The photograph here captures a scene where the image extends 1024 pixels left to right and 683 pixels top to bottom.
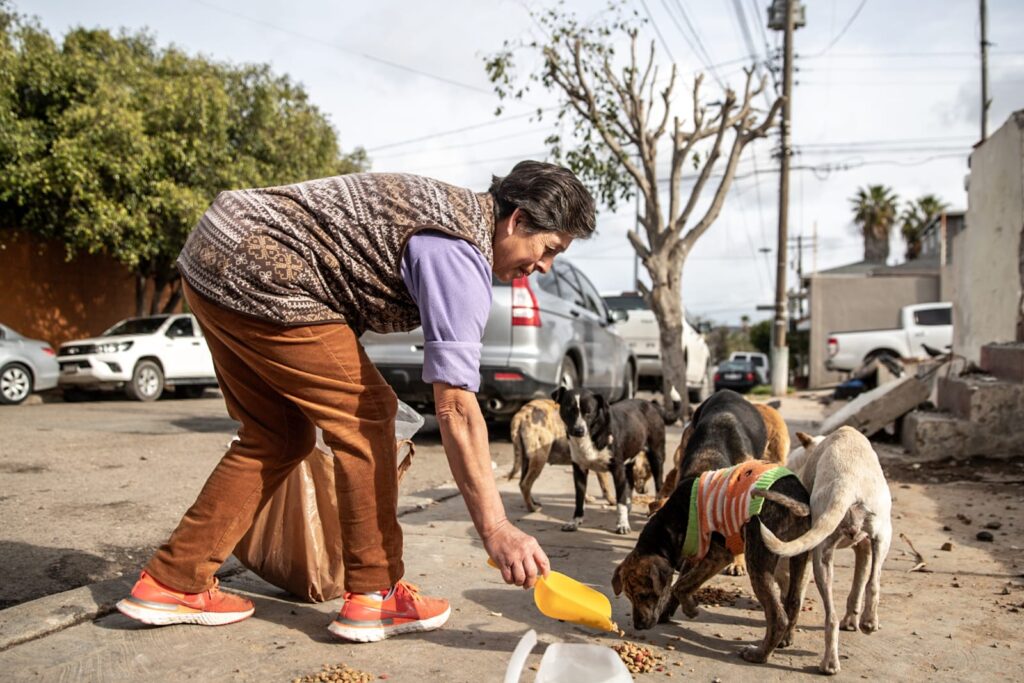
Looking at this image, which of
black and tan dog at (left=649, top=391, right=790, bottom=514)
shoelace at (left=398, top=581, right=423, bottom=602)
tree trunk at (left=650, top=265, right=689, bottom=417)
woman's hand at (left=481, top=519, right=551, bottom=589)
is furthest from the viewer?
tree trunk at (left=650, top=265, right=689, bottom=417)

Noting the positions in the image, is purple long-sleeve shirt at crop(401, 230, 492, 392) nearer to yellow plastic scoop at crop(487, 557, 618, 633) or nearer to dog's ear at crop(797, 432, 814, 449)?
yellow plastic scoop at crop(487, 557, 618, 633)

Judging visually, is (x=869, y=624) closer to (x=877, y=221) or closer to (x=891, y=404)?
(x=891, y=404)

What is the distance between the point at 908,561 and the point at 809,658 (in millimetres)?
1617

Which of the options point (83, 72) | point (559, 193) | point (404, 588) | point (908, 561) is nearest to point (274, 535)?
point (404, 588)

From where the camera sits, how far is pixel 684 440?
5.02 meters

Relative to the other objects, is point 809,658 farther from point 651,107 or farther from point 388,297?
point 651,107

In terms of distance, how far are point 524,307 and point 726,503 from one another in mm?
5377

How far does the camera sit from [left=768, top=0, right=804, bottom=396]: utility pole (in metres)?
22.1

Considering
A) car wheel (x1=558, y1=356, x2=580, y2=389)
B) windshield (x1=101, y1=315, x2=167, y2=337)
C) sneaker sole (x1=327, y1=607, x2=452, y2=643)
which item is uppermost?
windshield (x1=101, y1=315, x2=167, y2=337)

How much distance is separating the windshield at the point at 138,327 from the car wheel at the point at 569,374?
1022 cm

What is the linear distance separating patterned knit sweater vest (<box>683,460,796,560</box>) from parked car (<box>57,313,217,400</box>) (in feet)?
45.7

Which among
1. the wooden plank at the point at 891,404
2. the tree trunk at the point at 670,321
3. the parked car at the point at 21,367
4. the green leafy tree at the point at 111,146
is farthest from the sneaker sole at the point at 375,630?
the green leafy tree at the point at 111,146

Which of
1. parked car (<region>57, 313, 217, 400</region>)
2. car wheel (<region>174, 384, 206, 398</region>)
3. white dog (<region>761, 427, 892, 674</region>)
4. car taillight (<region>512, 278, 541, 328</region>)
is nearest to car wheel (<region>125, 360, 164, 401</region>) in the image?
parked car (<region>57, 313, 217, 400</region>)

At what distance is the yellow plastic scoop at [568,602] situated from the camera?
2.55 metres
